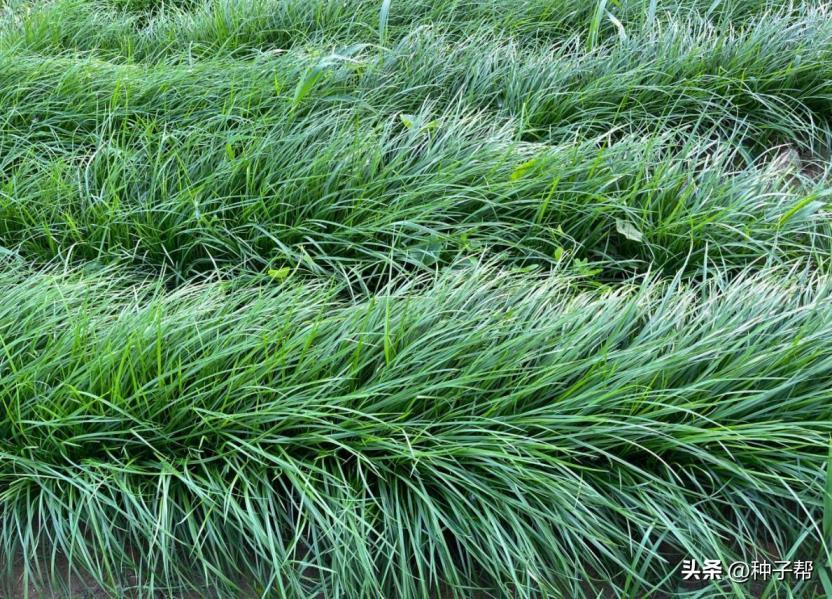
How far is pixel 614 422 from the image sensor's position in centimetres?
212

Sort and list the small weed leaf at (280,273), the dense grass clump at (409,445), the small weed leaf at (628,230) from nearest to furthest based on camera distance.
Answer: the dense grass clump at (409,445) < the small weed leaf at (280,273) < the small weed leaf at (628,230)

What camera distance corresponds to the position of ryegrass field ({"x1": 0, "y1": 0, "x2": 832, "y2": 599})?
206cm

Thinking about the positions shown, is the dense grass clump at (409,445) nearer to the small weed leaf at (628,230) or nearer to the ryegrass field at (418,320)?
the ryegrass field at (418,320)

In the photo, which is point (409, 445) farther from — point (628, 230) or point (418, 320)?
point (628, 230)

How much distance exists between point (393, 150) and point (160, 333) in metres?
1.31

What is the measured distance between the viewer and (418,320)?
7.82ft

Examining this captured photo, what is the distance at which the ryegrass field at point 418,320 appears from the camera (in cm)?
206

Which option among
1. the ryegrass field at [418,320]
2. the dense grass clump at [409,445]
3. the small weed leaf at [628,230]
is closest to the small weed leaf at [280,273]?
the ryegrass field at [418,320]

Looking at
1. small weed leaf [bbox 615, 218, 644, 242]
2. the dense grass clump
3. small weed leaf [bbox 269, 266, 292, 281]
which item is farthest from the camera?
small weed leaf [bbox 615, 218, 644, 242]

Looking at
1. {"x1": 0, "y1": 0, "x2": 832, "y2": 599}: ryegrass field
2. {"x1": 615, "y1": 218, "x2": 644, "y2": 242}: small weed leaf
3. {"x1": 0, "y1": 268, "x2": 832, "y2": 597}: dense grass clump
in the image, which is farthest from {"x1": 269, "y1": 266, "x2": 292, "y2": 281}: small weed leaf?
{"x1": 615, "y1": 218, "x2": 644, "y2": 242}: small weed leaf

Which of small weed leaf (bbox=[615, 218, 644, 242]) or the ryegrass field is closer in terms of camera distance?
the ryegrass field

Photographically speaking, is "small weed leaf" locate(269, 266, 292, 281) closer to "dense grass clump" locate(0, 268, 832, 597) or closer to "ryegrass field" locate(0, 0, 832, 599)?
"ryegrass field" locate(0, 0, 832, 599)

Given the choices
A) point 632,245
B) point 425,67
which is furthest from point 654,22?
point 632,245

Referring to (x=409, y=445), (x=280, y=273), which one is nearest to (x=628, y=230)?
(x=280, y=273)
